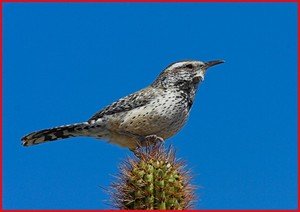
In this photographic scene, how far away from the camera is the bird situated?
7.55 meters

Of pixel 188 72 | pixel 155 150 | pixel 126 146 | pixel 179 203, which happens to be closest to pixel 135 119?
pixel 126 146

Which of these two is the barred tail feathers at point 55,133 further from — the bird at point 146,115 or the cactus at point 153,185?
the cactus at point 153,185

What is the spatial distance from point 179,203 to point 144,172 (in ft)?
1.21

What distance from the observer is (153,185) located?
524 cm

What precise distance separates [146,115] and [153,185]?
93.3 inches

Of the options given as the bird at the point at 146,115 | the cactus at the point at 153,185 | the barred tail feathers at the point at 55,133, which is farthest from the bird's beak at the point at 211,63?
the cactus at the point at 153,185

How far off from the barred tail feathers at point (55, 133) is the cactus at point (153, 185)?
2360mm

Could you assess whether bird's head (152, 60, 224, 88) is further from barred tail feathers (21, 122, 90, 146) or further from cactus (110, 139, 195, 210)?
cactus (110, 139, 195, 210)

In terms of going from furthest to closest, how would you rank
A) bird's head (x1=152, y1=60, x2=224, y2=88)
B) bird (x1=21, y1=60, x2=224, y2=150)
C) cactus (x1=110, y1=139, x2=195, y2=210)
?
bird's head (x1=152, y1=60, x2=224, y2=88) → bird (x1=21, y1=60, x2=224, y2=150) → cactus (x1=110, y1=139, x2=195, y2=210)

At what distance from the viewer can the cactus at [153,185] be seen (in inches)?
205

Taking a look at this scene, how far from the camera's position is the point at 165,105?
7.62 metres

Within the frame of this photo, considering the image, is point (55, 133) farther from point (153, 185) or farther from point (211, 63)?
point (153, 185)

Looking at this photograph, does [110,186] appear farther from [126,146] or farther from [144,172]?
[126,146]

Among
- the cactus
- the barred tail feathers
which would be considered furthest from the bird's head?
the cactus
